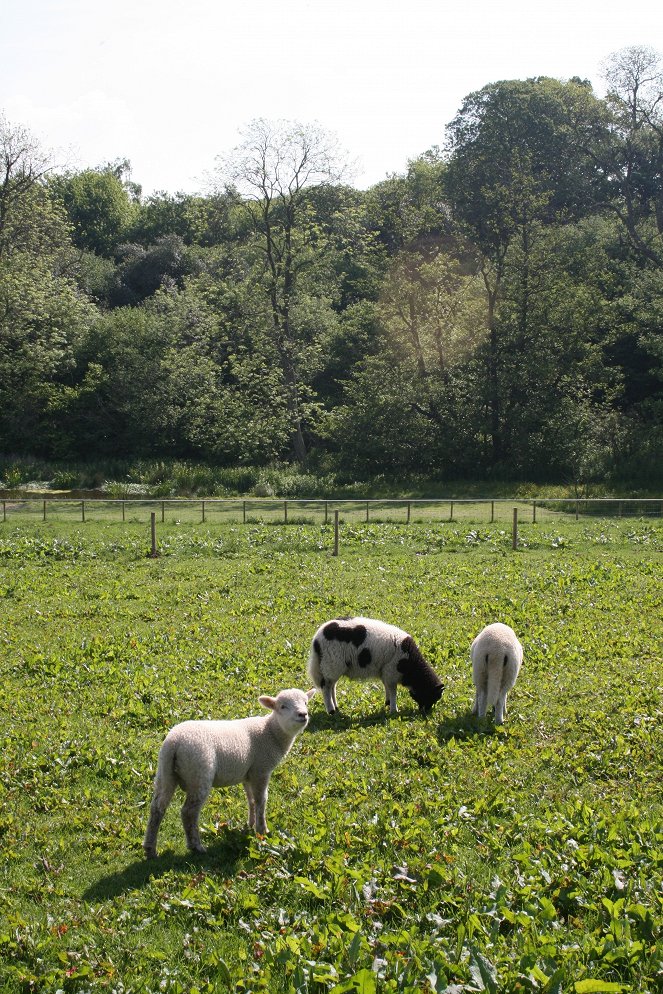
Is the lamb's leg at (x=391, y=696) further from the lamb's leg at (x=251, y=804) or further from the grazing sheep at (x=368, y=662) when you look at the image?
the lamb's leg at (x=251, y=804)

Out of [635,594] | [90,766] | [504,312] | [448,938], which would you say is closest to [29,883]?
[90,766]

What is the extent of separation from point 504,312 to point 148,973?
172 ft

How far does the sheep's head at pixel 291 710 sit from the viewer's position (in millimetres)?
9680

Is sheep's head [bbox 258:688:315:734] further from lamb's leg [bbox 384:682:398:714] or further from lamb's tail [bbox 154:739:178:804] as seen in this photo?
lamb's leg [bbox 384:682:398:714]

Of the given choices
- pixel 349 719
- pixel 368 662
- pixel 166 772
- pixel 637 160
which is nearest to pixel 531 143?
pixel 637 160

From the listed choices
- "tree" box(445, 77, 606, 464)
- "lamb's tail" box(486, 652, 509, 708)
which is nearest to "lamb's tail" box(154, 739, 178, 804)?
"lamb's tail" box(486, 652, 509, 708)

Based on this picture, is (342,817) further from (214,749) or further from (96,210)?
(96,210)

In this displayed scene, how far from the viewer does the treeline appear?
5497cm

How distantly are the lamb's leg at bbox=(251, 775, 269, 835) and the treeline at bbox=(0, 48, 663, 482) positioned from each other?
1729 inches

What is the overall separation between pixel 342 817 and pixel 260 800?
0.88 meters

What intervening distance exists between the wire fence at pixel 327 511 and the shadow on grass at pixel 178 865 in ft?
88.7

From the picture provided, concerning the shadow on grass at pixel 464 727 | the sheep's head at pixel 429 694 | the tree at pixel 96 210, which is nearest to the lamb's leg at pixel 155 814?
the shadow on grass at pixel 464 727

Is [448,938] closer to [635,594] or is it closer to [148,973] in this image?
[148,973]

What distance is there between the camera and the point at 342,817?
9.48 metres
